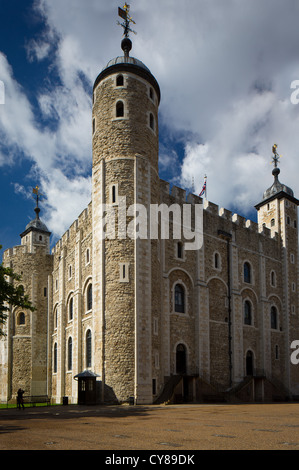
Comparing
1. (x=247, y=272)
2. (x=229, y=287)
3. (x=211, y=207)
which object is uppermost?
(x=211, y=207)

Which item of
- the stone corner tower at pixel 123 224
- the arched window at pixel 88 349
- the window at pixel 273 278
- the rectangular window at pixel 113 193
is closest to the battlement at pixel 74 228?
the stone corner tower at pixel 123 224

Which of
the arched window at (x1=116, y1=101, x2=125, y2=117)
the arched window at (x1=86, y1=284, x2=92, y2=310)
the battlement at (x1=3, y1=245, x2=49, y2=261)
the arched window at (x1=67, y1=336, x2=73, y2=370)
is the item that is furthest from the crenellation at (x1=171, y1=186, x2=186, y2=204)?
the battlement at (x1=3, y1=245, x2=49, y2=261)

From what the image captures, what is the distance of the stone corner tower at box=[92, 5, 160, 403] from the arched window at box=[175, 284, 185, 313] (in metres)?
3.31

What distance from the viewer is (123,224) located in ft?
85.1

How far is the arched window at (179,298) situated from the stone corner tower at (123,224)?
3.31 metres

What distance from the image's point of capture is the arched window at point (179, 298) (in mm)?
29598

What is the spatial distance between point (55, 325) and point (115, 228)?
16456 mm

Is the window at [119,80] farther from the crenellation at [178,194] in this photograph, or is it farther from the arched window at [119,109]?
the crenellation at [178,194]

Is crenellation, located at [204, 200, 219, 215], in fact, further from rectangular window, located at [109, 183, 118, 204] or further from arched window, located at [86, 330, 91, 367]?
arched window, located at [86, 330, 91, 367]

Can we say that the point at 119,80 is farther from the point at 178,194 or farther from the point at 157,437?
the point at 157,437

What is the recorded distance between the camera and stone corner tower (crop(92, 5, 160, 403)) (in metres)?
24.1

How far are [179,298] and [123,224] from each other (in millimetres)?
7193

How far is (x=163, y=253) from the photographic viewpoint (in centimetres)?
2873

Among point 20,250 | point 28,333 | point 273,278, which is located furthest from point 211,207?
point 28,333
